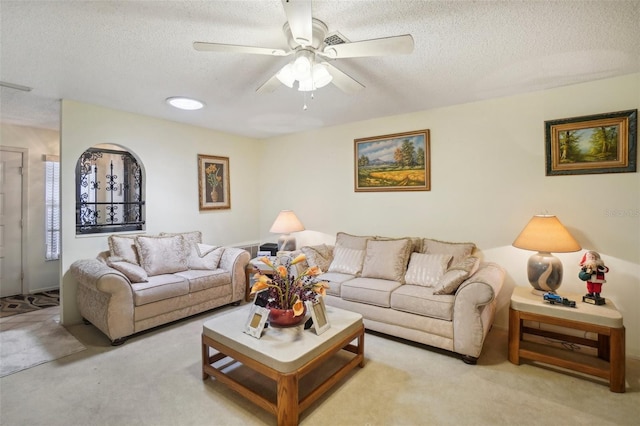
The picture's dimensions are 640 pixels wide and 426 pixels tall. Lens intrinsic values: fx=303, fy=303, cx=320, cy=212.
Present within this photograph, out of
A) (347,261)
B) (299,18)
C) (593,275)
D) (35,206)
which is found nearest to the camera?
(299,18)

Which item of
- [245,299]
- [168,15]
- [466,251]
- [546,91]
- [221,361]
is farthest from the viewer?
[245,299]

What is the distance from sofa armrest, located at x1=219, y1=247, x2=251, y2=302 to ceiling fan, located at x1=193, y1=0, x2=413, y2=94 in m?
2.35

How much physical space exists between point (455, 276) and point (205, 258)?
2901 mm

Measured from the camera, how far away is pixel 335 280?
3.38 meters

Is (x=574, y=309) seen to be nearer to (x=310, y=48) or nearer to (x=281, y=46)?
(x=310, y=48)

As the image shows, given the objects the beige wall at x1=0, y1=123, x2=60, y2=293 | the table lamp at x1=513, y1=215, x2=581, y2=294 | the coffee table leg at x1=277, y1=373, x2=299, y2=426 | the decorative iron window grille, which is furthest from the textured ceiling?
the coffee table leg at x1=277, y1=373, x2=299, y2=426

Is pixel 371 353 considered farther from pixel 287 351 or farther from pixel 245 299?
pixel 245 299

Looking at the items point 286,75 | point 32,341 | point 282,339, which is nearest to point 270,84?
point 286,75

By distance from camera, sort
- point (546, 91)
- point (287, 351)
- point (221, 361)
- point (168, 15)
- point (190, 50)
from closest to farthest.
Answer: point (168, 15)
point (287, 351)
point (190, 50)
point (221, 361)
point (546, 91)

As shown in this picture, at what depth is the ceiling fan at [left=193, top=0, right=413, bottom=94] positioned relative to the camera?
153cm

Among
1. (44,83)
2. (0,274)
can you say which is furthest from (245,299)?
(0,274)

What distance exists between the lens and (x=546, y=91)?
2.92 m

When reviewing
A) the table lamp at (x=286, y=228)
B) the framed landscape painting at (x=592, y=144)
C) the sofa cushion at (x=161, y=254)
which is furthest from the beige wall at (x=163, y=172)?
the framed landscape painting at (x=592, y=144)

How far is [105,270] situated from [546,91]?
452cm
